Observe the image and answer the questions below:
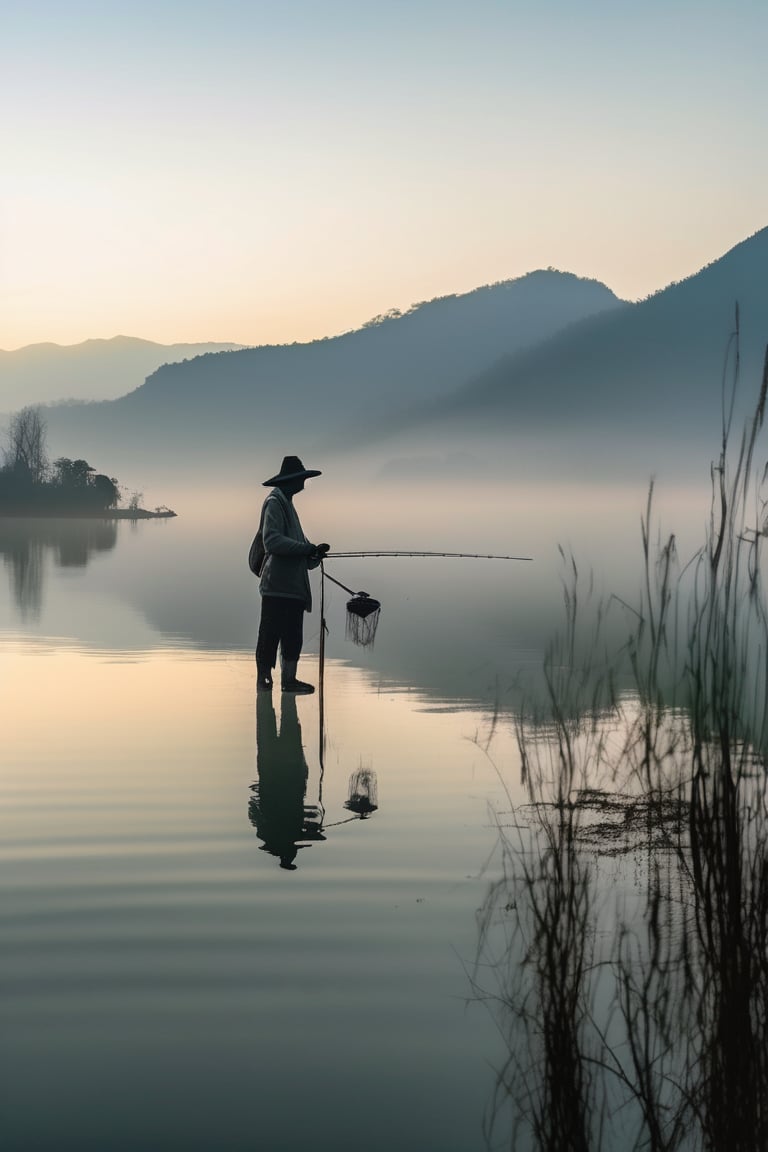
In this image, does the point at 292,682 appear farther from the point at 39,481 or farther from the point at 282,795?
the point at 39,481

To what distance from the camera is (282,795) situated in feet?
Result: 27.2

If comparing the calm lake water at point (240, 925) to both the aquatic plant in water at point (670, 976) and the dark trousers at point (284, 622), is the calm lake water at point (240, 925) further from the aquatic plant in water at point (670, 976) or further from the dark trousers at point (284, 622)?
the dark trousers at point (284, 622)

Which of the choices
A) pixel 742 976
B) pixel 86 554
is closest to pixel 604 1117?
pixel 742 976

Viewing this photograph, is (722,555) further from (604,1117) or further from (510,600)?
(510,600)

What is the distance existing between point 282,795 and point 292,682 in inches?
175

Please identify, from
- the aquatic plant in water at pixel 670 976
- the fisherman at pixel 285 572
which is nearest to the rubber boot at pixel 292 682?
the fisherman at pixel 285 572

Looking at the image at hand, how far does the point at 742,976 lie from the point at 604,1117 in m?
0.60

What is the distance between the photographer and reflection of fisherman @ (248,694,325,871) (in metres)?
7.17

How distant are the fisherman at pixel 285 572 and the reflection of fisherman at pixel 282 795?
1236 mm

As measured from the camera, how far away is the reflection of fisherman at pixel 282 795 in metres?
7.17

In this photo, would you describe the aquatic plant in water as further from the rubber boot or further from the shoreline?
the shoreline

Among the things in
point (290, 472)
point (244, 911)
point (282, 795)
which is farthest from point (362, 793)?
point (290, 472)

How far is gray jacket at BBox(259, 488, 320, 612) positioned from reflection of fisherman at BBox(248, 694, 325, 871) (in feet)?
4.67

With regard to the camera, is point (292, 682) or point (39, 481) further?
point (39, 481)
